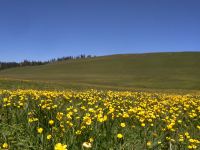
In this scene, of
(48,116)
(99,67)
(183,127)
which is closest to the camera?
(48,116)

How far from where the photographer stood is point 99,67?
108125 millimetres

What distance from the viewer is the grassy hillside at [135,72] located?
74.8 m

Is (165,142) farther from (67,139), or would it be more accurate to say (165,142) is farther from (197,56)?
(197,56)

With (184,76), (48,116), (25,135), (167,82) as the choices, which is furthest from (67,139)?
(184,76)

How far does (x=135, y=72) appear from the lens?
9388 cm

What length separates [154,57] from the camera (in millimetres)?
114062

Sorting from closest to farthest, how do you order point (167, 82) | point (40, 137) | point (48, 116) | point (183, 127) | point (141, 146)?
point (40, 137) → point (141, 146) → point (48, 116) → point (183, 127) → point (167, 82)

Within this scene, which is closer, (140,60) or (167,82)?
(167,82)

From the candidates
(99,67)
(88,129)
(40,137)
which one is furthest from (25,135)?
(99,67)

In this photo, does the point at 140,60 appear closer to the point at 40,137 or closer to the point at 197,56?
the point at 197,56

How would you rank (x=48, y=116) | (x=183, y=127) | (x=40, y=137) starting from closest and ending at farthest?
(x=40, y=137), (x=48, y=116), (x=183, y=127)

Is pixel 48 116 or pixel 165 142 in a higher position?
pixel 48 116

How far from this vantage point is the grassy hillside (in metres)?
74.8

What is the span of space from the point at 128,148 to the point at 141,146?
1.10ft
